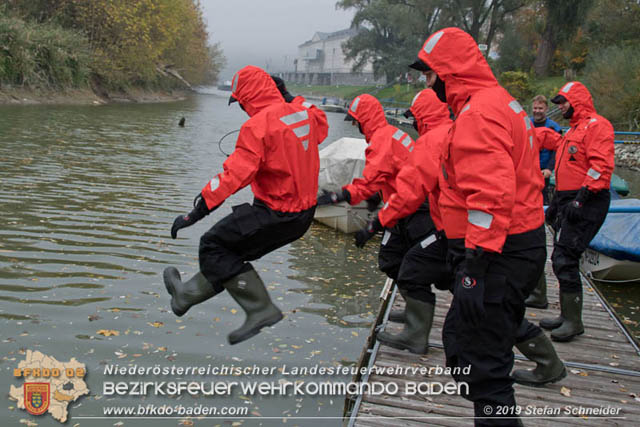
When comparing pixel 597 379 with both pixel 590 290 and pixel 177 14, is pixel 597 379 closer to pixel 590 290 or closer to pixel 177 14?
pixel 590 290

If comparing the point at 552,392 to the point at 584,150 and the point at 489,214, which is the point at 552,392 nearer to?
the point at 489,214

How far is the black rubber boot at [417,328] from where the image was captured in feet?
16.9

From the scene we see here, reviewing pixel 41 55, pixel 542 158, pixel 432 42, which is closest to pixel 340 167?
pixel 542 158

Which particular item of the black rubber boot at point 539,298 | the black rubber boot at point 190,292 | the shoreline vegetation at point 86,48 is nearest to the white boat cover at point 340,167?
the black rubber boot at point 539,298

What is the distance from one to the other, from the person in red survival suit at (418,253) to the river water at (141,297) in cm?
89

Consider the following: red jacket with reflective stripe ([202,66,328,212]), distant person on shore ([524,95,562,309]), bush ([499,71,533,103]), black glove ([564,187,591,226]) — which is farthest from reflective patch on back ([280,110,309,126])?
bush ([499,71,533,103])

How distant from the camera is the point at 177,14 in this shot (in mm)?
51625

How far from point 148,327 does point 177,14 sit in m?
50.4

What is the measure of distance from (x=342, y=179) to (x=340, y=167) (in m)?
0.25

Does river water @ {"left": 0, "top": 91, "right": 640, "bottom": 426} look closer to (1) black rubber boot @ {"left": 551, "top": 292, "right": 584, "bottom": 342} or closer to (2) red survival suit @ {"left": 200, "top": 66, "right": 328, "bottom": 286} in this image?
(2) red survival suit @ {"left": 200, "top": 66, "right": 328, "bottom": 286}

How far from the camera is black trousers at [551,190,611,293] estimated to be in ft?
18.1

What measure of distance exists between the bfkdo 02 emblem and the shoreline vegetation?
101 feet

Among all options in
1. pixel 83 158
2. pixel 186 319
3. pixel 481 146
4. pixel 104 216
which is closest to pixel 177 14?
pixel 83 158

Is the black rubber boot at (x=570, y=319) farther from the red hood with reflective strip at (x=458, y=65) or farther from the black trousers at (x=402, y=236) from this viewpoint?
the red hood with reflective strip at (x=458, y=65)
